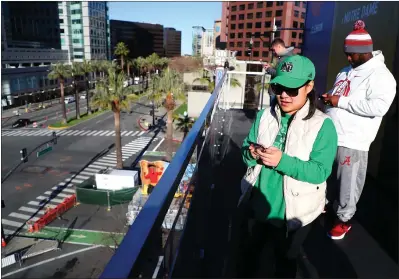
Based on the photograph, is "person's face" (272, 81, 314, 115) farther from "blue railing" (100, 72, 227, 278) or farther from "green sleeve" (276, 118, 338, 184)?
"blue railing" (100, 72, 227, 278)

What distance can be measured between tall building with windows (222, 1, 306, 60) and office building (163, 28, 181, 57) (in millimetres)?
88376

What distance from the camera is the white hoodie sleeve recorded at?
8.70 feet

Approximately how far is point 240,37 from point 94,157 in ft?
193

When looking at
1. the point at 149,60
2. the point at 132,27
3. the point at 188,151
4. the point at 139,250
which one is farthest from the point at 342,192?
the point at 132,27

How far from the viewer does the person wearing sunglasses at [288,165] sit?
6.18 feet

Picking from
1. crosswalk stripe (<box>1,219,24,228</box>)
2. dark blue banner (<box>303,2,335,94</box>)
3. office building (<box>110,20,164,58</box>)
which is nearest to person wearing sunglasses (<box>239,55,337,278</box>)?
dark blue banner (<box>303,2,335,94</box>)

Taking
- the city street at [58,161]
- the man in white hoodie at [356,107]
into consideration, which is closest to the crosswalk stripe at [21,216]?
the city street at [58,161]

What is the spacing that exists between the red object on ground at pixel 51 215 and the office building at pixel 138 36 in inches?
3890

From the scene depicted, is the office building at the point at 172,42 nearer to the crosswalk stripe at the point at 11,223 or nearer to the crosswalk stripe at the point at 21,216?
the crosswalk stripe at the point at 21,216

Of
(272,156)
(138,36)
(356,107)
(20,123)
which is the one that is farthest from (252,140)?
(138,36)

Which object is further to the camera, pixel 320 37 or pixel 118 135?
pixel 118 135

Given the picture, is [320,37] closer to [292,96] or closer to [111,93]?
[292,96]

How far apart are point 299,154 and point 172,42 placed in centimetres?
18542

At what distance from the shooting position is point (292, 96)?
2.01m
